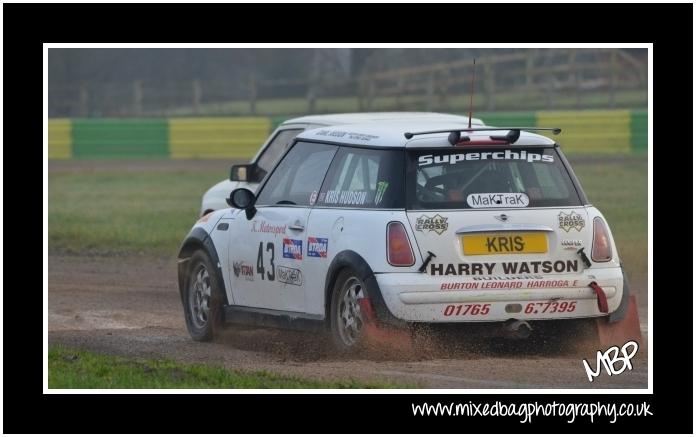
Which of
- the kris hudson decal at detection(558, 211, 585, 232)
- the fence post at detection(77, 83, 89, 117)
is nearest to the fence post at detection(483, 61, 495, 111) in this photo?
the fence post at detection(77, 83, 89, 117)

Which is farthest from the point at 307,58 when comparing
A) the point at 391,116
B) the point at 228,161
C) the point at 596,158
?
the point at 391,116

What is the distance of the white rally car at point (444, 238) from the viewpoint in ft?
27.8

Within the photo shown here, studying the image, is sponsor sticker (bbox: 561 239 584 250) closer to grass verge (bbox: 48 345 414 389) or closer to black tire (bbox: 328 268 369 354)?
black tire (bbox: 328 268 369 354)

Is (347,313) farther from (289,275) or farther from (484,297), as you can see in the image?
(484,297)

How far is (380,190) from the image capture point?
8.78m

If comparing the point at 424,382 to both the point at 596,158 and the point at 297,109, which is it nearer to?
the point at 596,158

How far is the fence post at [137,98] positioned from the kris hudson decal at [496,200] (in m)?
33.5

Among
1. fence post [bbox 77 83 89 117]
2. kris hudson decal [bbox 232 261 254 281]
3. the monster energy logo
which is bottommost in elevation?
kris hudson decal [bbox 232 261 254 281]

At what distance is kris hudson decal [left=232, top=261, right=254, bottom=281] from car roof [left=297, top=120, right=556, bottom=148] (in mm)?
1111

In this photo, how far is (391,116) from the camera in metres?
12.4

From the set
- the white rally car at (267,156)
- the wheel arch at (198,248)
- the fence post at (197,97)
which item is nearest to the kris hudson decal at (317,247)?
the wheel arch at (198,248)

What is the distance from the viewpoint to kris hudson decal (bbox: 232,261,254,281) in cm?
1003

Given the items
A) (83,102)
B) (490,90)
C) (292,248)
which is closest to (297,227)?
(292,248)

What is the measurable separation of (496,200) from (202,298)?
3.11 metres
